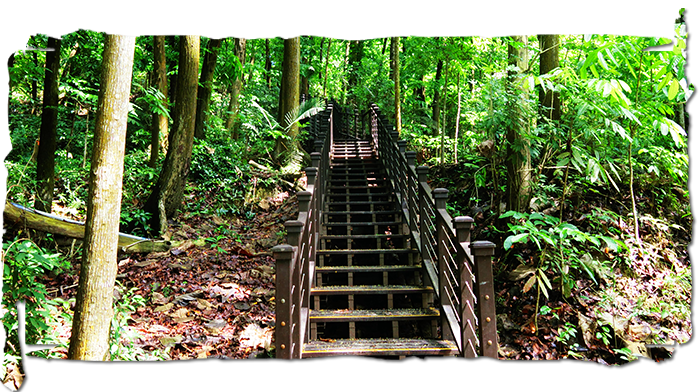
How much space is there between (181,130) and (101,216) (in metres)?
4.50

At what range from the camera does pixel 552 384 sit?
3766 mm

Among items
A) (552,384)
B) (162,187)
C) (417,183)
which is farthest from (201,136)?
(552,384)

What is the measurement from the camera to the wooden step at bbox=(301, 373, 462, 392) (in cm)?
324

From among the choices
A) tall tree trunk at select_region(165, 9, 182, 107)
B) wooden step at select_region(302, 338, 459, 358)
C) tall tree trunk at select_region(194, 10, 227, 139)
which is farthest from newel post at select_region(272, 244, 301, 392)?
tall tree trunk at select_region(165, 9, 182, 107)

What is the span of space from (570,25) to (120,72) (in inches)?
283

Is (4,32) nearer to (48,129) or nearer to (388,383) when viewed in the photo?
(48,129)

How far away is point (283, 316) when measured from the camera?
2.95 meters

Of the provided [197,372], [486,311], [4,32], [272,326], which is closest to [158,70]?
[4,32]

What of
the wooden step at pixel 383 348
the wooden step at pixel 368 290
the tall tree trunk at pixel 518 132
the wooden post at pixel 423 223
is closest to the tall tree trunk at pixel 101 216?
the wooden step at pixel 383 348

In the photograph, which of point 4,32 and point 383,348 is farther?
point 383,348

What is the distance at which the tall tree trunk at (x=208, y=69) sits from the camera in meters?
9.23

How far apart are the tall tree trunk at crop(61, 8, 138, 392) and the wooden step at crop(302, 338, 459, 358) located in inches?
68.3

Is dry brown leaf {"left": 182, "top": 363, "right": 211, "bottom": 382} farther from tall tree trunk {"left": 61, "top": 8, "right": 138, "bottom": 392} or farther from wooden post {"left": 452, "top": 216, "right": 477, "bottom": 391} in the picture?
wooden post {"left": 452, "top": 216, "right": 477, "bottom": 391}

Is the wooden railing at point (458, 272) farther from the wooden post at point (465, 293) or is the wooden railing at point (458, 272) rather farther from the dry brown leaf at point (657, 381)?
the dry brown leaf at point (657, 381)
